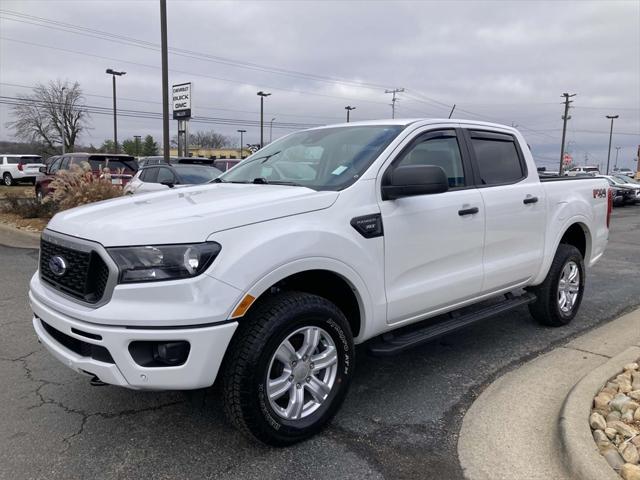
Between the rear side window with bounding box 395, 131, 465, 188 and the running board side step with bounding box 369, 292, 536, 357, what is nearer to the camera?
the running board side step with bounding box 369, 292, 536, 357

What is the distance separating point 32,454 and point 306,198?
2.08 m

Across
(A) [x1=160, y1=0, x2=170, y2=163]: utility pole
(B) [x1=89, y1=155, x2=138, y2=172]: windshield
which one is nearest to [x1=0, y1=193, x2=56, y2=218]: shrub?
(B) [x1=89, y1=155, x2=138, y2=172]: windshield

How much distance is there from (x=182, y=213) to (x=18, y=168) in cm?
3244

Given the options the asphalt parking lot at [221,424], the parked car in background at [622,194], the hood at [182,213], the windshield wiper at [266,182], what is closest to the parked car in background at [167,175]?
the asphalt parking lot at [221,424]

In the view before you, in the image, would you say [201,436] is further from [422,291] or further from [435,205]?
[435,205]

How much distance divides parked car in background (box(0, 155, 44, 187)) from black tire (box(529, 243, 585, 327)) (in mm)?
31187

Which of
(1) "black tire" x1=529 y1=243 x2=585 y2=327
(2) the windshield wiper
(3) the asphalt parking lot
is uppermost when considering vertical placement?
(2) the windshield wiper

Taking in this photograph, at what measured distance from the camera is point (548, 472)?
2781mm

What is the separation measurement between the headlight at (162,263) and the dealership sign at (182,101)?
21.0m

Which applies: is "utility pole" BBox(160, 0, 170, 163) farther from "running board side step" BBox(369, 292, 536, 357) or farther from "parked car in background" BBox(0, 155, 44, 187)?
"parked car in background" BBox(0, 155, 44, 187)

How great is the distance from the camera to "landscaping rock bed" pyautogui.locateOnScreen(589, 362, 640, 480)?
2.72 metres

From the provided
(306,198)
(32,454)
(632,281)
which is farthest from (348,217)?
(632,281)

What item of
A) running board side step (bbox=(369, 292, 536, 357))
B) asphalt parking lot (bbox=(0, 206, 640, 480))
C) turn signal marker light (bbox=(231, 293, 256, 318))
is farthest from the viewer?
running board side step (bbox=(369, 292, 536, 357))

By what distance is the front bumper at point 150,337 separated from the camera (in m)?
2.51
